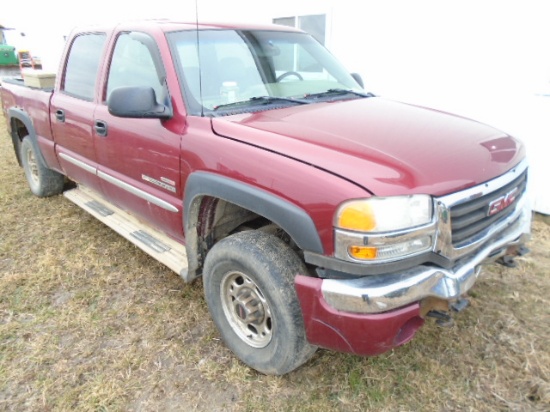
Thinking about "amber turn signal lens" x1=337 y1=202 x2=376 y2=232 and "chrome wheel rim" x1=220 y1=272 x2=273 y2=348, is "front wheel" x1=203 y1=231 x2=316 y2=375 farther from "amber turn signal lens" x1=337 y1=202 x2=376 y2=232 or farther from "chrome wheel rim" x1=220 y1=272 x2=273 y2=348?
"amber turn signal lens" x1=337 y1=202 x2=376 y2=232

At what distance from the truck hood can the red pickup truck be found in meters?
0.01

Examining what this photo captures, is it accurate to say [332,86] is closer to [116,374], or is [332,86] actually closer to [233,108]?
[233,108]

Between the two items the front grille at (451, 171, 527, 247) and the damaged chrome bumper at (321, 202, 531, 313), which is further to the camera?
the front grille at (451, 171, 527, 247)

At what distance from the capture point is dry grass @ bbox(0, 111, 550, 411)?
90.5 inches

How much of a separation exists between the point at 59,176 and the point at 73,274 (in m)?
1.91

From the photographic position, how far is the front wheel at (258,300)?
7.05 feet

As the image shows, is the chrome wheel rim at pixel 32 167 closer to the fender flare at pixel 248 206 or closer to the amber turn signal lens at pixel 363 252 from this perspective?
the fender flare at pixel 248 206

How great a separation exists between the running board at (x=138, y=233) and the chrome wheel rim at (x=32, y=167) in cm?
104

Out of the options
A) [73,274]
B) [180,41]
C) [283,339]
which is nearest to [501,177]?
[283,339]

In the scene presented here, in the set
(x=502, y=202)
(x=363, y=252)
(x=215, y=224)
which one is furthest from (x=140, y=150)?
(x=502, y=202)

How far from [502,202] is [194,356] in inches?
76.9

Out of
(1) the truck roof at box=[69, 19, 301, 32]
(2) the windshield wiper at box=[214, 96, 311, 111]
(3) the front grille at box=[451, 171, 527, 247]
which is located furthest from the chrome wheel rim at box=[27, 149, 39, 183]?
(3) the front grille at box=[451, 171, 527, 247]

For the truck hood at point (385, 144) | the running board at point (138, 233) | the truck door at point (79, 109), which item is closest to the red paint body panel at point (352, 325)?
the truck hood at point (385, 144)

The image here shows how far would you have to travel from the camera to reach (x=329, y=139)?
7.02 ft
